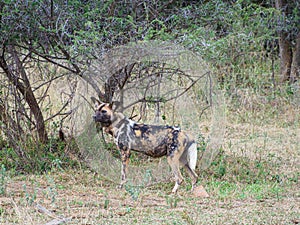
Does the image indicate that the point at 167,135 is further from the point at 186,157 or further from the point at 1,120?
the point at 1,120

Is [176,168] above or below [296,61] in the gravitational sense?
below

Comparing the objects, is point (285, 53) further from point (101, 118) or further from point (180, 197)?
point (180, 197)

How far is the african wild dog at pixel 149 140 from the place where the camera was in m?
6.34

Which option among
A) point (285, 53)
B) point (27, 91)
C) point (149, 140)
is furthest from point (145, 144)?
point (285, 53)

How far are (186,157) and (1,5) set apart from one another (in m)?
2.94

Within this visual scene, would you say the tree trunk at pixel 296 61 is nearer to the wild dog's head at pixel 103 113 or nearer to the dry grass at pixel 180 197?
the dry grass at pixel 180 197

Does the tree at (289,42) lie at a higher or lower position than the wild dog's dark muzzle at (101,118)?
higher

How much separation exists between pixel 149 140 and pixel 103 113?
24.6 inches

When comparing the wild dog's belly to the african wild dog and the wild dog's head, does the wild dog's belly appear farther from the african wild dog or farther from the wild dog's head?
the wild dog's head

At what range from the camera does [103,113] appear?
632cm

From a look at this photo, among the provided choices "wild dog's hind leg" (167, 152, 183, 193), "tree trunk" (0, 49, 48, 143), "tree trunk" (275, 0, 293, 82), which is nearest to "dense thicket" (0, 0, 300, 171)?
"tree trunk" (0, 49, 48, 143)

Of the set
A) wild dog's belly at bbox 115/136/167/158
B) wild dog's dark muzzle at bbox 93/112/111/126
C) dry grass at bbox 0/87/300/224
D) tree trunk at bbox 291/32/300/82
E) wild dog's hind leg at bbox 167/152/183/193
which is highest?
tree trunk at bbox 291/32/300/82

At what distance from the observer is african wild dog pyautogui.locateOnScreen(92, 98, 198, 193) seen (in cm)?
634

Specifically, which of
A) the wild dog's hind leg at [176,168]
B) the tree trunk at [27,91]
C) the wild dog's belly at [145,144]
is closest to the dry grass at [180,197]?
the wild dog's hind leg at [176,168]
